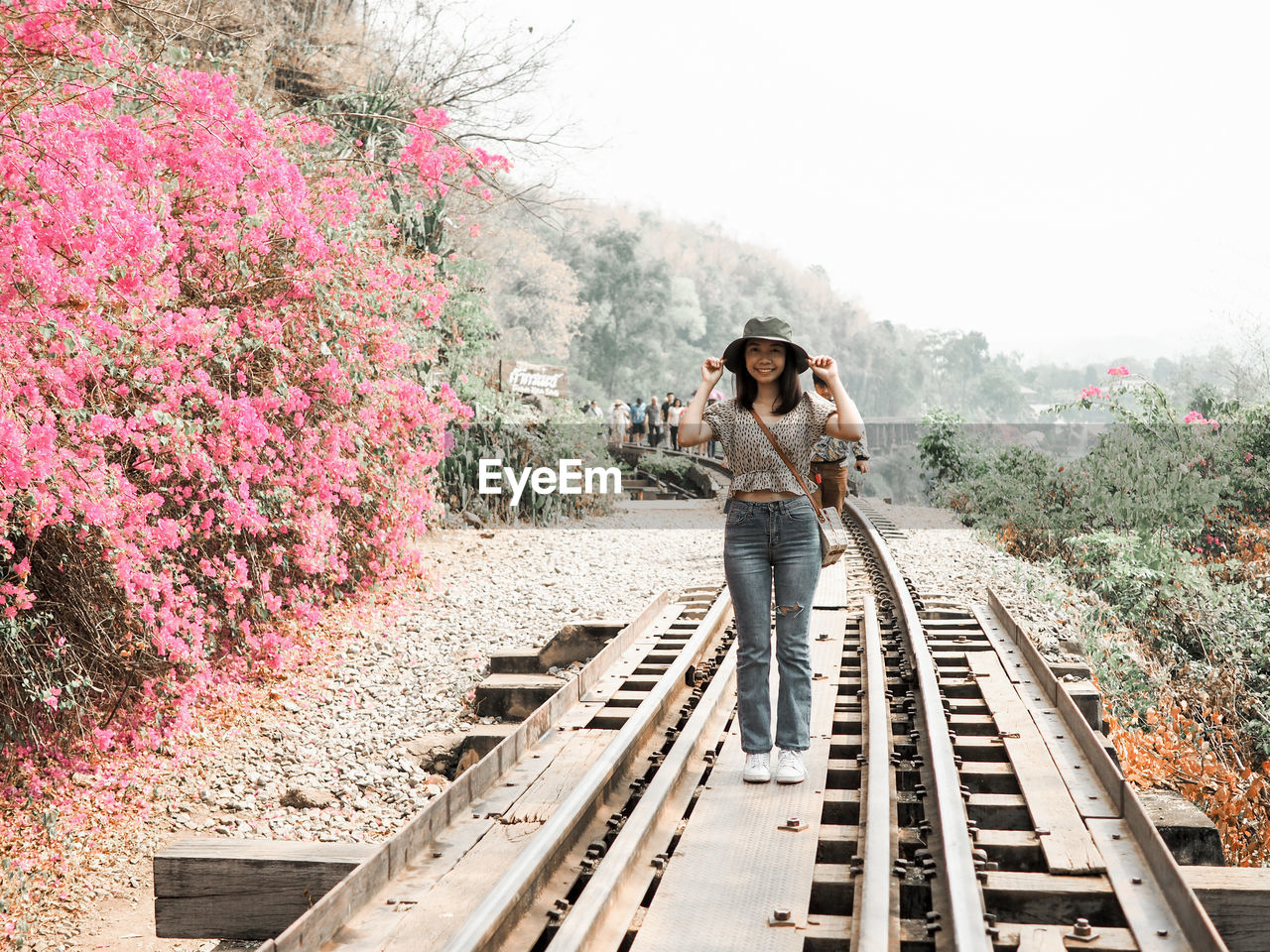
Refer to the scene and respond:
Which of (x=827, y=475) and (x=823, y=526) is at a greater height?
(x=827, y=475)

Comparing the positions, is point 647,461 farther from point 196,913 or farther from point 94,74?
point 196,913

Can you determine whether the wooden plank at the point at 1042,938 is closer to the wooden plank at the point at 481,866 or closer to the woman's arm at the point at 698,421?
the wooden plank at the point at 481,866

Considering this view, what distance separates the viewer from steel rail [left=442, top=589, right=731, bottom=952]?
2.82 m

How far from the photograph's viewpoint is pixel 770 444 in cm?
407

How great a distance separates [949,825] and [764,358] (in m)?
1.76

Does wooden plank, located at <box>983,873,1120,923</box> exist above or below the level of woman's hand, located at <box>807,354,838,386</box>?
below

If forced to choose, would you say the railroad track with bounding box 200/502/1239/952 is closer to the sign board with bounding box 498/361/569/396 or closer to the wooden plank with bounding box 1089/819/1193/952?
the wooden plank with bounding box 1089/819/1193/952

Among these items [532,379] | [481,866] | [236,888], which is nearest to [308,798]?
[236,888]

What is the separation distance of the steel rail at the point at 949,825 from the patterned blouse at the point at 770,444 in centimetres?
123

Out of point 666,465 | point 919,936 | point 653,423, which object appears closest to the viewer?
point 919,936

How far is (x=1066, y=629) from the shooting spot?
855cm

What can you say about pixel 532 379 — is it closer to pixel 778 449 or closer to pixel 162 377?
pixel 162 377

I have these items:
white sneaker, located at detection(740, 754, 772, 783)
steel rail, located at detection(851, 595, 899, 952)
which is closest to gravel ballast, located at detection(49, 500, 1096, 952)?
white sneaker, located at detection(740, 754, 772, 783)

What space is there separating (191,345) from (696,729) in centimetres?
381
